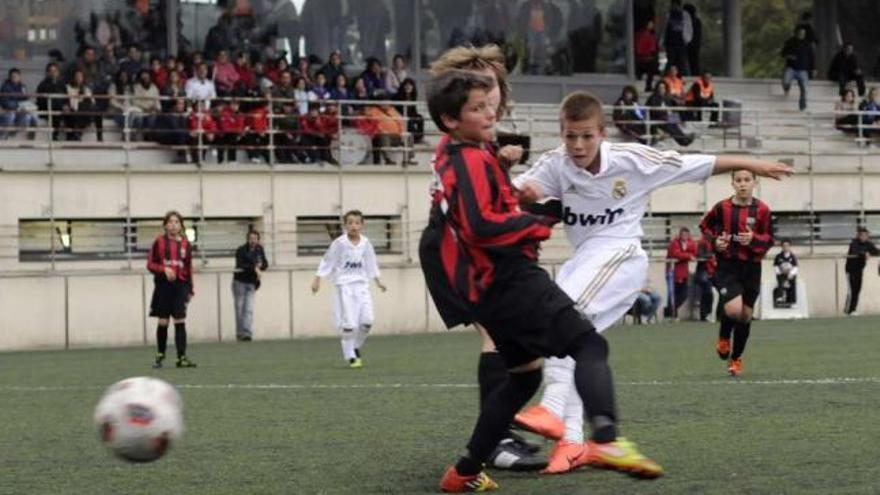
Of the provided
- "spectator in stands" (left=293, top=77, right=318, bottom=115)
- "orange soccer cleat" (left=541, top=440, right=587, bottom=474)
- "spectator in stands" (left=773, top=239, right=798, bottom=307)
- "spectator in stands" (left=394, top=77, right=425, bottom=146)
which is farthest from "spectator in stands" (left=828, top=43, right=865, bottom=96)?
"orange soccer cleat" (left=541, top=440, right=587, bottom=474)

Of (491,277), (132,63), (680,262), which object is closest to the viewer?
(491,277)

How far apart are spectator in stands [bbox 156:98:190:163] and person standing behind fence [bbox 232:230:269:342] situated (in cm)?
204

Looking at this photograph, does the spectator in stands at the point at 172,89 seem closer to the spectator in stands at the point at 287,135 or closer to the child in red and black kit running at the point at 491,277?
the spectator in stands at the point at 287,135

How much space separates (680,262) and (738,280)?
19.9m

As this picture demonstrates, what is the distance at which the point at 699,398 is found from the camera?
44.6 feet

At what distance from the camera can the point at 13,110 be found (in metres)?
31.4

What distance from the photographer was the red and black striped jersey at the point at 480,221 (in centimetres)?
806

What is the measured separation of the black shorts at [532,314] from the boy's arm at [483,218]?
0.17 meters

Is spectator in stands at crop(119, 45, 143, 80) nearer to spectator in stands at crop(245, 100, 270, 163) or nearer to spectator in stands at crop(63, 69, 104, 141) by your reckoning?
spectator in stands at crop(63, 69, 104, 141)

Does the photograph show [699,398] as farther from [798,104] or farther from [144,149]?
[798,104]

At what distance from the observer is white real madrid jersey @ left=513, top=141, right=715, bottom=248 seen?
31.4 feet

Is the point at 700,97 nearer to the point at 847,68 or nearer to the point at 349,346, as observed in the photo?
the point at 847,68

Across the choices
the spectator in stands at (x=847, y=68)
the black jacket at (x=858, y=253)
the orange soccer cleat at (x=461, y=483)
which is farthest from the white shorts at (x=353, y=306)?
the spectator in stands at (x=847, y=68)

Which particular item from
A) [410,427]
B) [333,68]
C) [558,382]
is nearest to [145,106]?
[333,68]
